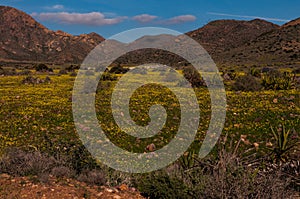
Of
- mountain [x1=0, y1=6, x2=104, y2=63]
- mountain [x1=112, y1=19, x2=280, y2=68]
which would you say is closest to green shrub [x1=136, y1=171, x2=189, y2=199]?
mountain [x1=112, y1=19, x2=280, y2=68]

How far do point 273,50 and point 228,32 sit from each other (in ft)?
212

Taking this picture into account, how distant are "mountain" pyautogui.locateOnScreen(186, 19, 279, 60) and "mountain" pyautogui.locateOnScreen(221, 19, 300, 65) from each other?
27.3 metres

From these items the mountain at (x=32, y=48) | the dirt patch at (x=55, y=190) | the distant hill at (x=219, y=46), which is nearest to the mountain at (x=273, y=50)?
the distant hill at (x=219, y=46)

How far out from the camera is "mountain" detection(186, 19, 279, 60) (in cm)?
13093

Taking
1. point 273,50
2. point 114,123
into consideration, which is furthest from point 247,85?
point 273,50

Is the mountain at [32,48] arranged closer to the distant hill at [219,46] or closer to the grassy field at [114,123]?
the distant hill at [219,46]

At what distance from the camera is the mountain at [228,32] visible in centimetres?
13093

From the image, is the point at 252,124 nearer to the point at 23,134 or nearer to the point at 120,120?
the point at 120,120

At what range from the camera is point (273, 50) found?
3231 inches

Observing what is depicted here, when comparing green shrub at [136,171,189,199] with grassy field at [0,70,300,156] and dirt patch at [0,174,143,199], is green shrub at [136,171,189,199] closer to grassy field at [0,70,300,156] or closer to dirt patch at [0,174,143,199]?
dirt patch at [0,174,143,199]

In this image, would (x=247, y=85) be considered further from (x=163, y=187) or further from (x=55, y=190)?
(x=55, y=190)

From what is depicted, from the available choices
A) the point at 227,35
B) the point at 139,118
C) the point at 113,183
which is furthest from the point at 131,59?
the point at 113,183

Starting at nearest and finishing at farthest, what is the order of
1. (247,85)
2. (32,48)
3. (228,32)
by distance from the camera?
(247,85)
(228,32)
(32,48)

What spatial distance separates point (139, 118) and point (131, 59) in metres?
105
